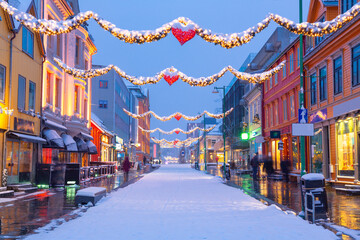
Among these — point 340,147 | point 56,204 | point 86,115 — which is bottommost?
point 56,204

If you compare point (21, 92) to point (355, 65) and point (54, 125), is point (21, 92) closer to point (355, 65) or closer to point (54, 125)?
point (54, 125)

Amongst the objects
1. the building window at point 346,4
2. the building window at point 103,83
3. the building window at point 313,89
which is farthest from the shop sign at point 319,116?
the building window at point 103,83

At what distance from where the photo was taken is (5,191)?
62.2 feet

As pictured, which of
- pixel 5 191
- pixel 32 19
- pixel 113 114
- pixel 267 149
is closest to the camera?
pixel 32 19

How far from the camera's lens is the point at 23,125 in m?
22.4

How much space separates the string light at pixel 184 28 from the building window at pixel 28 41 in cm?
1087

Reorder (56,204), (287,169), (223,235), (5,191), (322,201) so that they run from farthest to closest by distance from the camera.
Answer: (287,169)
(5,191)
(56,204)
(322,201)
(223,235)

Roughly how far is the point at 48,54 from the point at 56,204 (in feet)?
46.7

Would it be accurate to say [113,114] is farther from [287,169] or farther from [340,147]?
[340,147]

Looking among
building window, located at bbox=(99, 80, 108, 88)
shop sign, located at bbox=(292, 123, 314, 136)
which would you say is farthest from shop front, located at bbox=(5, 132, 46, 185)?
building window, located at bbox=(99, 80, 108, 88)

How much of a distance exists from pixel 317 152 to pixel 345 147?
4.92 meters

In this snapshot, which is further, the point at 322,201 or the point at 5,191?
A: the point at 5,191

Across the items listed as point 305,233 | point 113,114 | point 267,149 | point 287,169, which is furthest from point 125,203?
point 113,114

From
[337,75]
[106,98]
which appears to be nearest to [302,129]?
[337,75]
